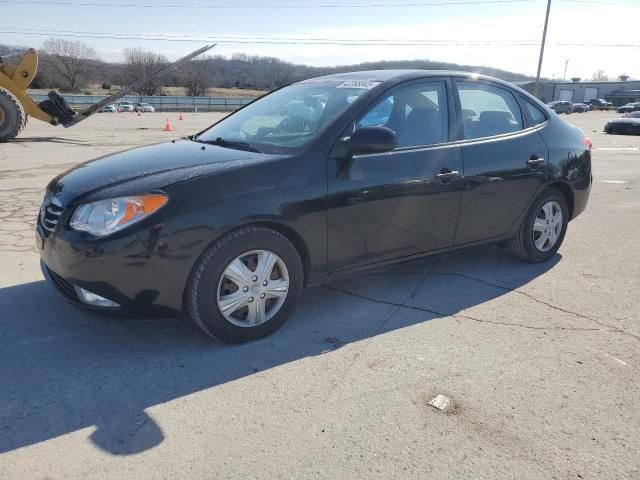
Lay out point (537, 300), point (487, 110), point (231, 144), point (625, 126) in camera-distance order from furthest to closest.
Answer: point (625, 126) < point (487, 110) < point (537, 300) < point (231, 144)

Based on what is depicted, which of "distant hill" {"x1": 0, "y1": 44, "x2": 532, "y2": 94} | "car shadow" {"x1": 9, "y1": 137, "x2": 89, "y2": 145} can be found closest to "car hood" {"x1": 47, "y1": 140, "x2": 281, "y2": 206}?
"car shadow" {"x1": 9, "y1": 137, "x2": 89, "y2": 145}

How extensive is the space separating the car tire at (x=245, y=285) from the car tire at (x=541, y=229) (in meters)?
2.44

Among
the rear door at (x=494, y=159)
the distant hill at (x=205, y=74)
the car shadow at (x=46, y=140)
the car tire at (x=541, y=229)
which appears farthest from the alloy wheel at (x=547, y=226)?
the distant hill at (x=205, y=74)

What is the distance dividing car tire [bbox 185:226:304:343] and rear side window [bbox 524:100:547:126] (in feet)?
9.15

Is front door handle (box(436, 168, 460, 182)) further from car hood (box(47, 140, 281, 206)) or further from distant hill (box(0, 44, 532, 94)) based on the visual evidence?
distant hill (box(0, 44, 532, 94))

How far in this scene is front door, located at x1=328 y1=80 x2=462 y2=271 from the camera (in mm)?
3602

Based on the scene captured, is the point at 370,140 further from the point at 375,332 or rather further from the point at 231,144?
the point at 375,332

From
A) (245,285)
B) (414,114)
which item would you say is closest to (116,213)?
(245,285)

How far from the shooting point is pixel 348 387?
9.57 ft

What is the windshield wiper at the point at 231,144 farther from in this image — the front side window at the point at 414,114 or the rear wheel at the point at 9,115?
the rear wheel at the point at 9,115

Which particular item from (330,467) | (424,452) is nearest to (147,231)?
(330,467)

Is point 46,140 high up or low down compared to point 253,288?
down

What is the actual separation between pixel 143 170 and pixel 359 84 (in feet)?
5.64

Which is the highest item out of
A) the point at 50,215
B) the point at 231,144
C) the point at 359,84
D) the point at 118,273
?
the point at 359,84
